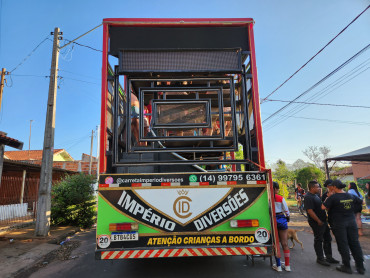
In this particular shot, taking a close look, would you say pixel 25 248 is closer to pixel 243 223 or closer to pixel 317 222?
pixel 243 223

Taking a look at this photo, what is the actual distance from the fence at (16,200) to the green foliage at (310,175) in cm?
2284

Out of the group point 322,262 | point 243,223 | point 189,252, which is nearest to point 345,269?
point 322,262

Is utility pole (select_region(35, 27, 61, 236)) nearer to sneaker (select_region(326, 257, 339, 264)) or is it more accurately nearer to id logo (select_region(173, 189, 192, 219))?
id logo (select_region(173, 189, 192, 219))

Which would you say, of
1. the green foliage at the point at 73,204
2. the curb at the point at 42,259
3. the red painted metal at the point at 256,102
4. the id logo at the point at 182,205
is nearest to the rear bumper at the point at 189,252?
the id logo at the point at 182,205

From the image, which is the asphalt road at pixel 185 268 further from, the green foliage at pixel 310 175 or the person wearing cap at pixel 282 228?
the green foliage at pixel 310 175

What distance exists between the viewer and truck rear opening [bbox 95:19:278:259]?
3172 mm

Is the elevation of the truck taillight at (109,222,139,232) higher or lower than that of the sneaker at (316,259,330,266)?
higher

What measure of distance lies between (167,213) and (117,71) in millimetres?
2249

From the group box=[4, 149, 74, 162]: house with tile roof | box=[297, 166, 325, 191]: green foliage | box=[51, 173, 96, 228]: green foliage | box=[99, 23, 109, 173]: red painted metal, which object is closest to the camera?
box=[99, 23, 109, 173]: red painted metal

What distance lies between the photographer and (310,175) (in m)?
24.4

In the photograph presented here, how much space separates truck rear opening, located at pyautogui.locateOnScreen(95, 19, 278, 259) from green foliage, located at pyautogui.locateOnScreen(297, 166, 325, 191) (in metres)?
23.1

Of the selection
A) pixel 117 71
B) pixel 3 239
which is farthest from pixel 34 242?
pixel 117 71

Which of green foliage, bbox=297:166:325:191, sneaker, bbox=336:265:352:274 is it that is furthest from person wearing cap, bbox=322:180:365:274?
green foliage, bbox=297:166:325:191

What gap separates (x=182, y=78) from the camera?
3.67m
